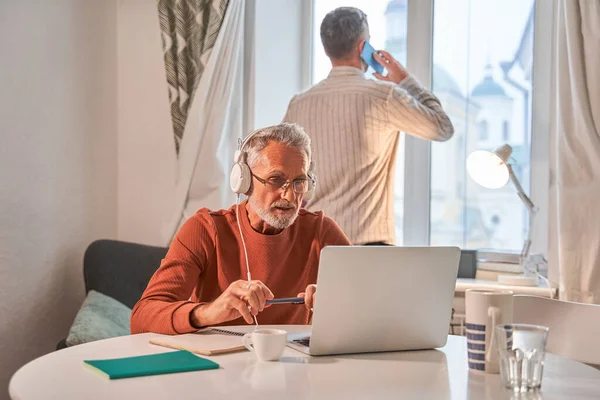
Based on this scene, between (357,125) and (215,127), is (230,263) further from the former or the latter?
(215,127)

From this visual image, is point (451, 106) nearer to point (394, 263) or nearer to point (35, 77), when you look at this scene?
point (35, 77)

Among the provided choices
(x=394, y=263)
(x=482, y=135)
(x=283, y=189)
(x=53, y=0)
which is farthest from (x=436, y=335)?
(x=53, y=0)

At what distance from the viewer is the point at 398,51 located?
11.7 ft

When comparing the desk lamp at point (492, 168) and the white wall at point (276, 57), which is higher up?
the white wall at point (276, 57)

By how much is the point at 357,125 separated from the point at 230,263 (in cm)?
110

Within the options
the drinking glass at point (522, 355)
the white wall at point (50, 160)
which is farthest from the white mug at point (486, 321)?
the white wall at point (50, 160)

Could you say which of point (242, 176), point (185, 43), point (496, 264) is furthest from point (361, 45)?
point (242, 176)

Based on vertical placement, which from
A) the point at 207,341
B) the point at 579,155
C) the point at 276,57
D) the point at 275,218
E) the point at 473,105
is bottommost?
the point at 207,341

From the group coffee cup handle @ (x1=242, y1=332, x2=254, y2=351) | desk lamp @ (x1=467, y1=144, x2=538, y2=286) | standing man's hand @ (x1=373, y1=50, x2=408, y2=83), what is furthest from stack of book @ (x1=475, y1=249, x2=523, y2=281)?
coffee cup handle @ (x1=242, y1=332, x2=254, y2=351)

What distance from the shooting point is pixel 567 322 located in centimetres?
193

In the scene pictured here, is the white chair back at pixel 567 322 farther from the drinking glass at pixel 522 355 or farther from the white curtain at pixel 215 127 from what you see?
the white curtain at pixel 215 127

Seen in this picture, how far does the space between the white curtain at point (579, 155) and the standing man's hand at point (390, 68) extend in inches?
23.5

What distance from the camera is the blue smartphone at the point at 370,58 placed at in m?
3.06

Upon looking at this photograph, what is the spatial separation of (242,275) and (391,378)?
71cm
